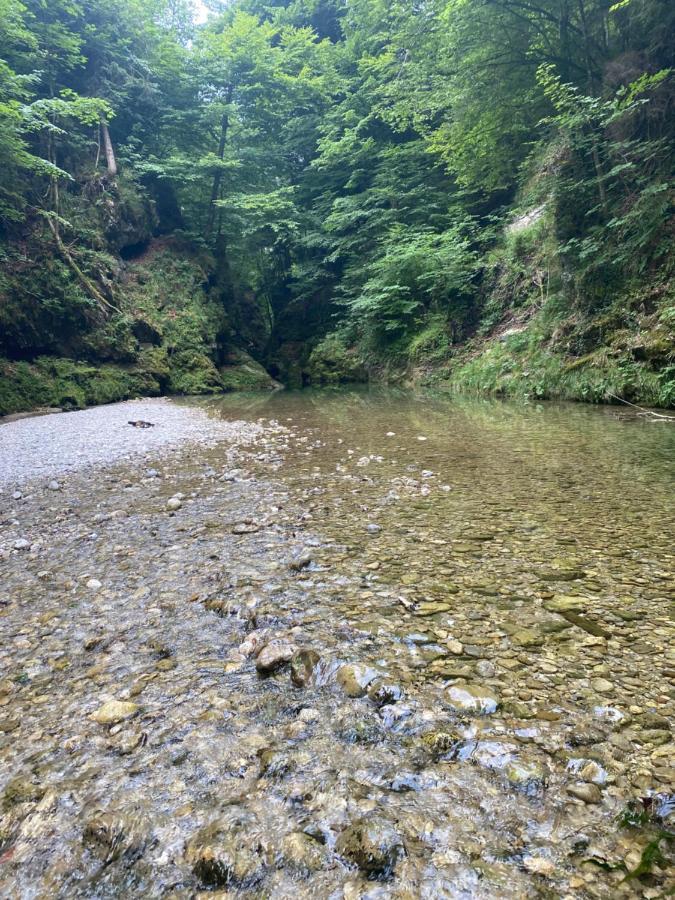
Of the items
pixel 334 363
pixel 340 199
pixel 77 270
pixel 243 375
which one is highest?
pixel 340 199

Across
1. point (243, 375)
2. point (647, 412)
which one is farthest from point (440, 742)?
point (243, 375)

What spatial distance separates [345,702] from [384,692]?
0.14 metres

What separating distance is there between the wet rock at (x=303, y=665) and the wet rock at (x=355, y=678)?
4.2 inches

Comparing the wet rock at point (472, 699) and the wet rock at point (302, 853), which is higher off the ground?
the wet rock at point (302, 853)

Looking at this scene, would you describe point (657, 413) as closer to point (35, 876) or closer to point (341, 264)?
point (35, 876)

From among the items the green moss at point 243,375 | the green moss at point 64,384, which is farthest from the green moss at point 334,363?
the green moss at point 64,384

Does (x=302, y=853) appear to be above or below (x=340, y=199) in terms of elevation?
below

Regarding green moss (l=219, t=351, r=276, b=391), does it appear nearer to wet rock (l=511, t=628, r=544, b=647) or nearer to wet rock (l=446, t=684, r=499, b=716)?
wet rock (l=511, t=628, r=544, b=647)

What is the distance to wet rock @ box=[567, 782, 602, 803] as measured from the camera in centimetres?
112

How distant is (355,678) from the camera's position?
1637mm

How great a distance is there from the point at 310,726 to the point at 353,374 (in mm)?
19026

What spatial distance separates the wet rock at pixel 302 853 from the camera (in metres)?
1.00

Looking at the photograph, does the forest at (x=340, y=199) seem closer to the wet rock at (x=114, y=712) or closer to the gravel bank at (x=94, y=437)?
the gravel bank at (x=94, y=437)

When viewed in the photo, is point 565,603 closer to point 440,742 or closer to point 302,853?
point 440,742
